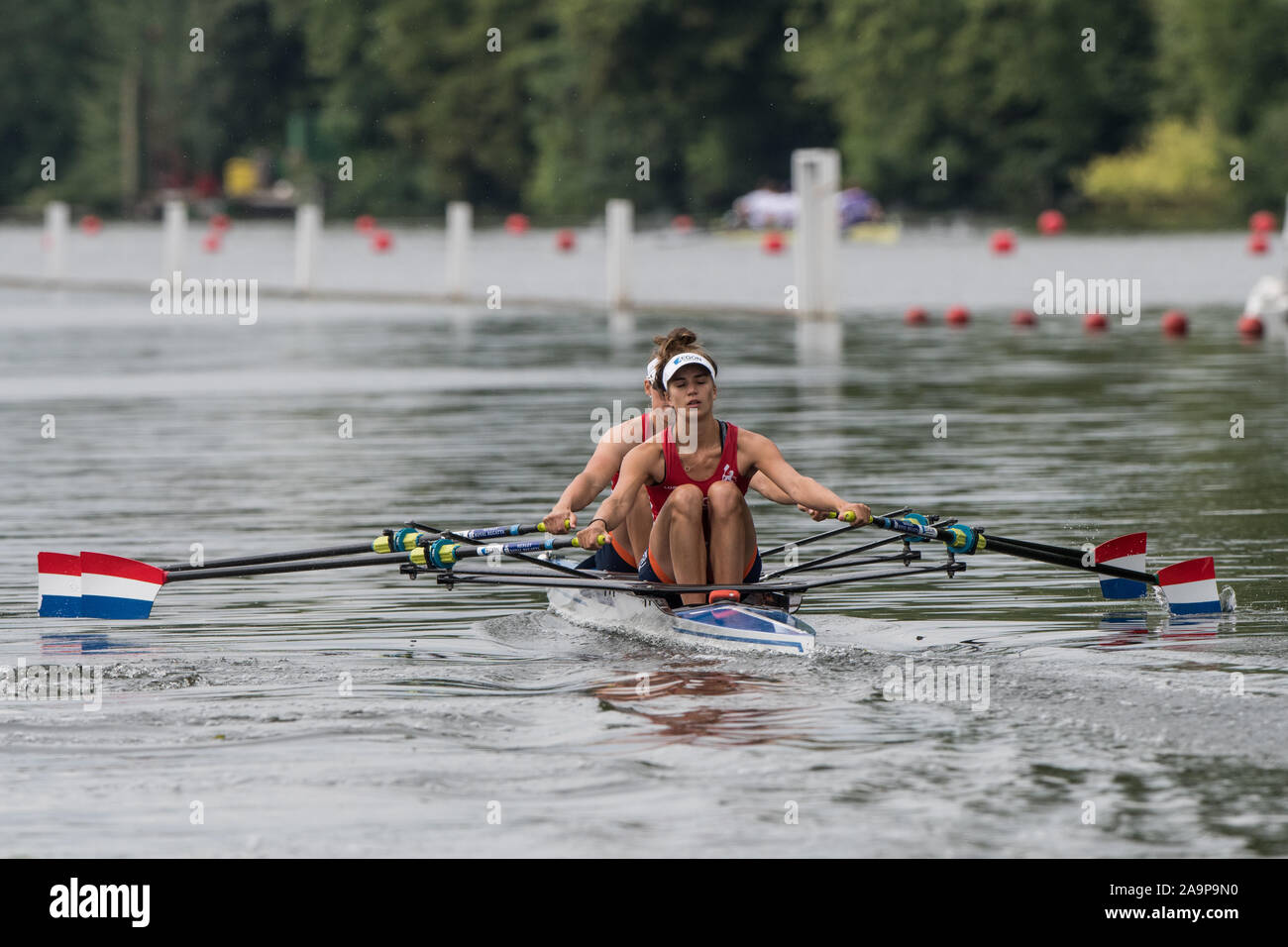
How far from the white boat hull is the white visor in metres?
0.93

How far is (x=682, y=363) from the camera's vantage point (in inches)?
378

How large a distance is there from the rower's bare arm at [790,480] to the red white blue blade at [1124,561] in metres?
1.40

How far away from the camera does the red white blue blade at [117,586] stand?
10.2m

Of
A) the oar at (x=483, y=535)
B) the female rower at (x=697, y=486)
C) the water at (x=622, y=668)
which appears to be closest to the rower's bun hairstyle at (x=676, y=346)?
the female rower at (x=697, y=486)

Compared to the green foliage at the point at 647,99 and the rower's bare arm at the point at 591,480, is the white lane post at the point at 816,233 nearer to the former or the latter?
the rower's bare arm at the point at 591,480

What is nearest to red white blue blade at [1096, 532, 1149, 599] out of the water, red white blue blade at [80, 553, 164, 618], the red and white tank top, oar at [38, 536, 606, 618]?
the water

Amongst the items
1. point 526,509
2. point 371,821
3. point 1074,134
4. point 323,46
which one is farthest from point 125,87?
point 371,821

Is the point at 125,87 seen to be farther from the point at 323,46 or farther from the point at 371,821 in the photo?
the point at 371,821

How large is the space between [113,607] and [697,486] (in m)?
2.59

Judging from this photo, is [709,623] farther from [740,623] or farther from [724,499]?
[724,499]

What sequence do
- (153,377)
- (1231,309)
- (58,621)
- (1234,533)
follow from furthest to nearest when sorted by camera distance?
(1231,309)
(153,377)
(1234,533)
(58,621)

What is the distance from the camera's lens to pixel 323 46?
88875mm

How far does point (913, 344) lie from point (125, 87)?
227ft
